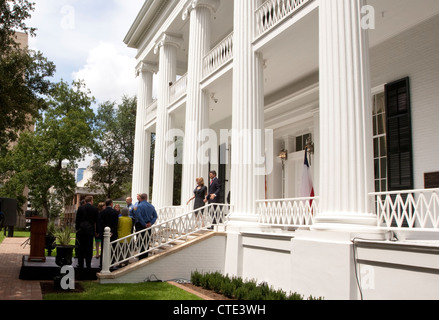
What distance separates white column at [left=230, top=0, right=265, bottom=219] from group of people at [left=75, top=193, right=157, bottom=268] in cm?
252

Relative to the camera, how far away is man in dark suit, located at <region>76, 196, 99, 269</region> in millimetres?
10914

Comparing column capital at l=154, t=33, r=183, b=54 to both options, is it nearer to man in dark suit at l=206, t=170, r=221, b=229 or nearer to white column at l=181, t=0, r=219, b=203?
white column at l=181, t=0, r=219, b=203

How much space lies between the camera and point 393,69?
11.1 metres

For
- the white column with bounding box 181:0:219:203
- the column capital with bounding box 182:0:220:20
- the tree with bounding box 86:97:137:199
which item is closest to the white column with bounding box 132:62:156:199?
the white column with bounding box 181:0:219:203

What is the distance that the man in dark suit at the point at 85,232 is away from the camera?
10.9 metres

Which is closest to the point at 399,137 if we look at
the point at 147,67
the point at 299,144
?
the point at 299,144

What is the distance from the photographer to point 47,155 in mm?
36688

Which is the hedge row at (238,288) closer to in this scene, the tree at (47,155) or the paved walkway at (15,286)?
the paved walkway at (15,286)

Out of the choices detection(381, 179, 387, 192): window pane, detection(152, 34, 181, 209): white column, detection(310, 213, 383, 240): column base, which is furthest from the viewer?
detection(152, 34, 181, 209): white column

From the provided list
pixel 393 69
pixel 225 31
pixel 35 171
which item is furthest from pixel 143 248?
pixel 35 171

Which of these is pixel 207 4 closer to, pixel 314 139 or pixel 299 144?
pixel 299 144

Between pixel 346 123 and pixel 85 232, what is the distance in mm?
7106

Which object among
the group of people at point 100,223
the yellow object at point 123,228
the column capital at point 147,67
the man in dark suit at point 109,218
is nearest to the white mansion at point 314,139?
the group of people at point 100,223

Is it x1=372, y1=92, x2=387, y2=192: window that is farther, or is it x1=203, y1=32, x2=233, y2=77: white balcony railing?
x1=203, y1=32, x2=233, y2=77: white balcony railing
